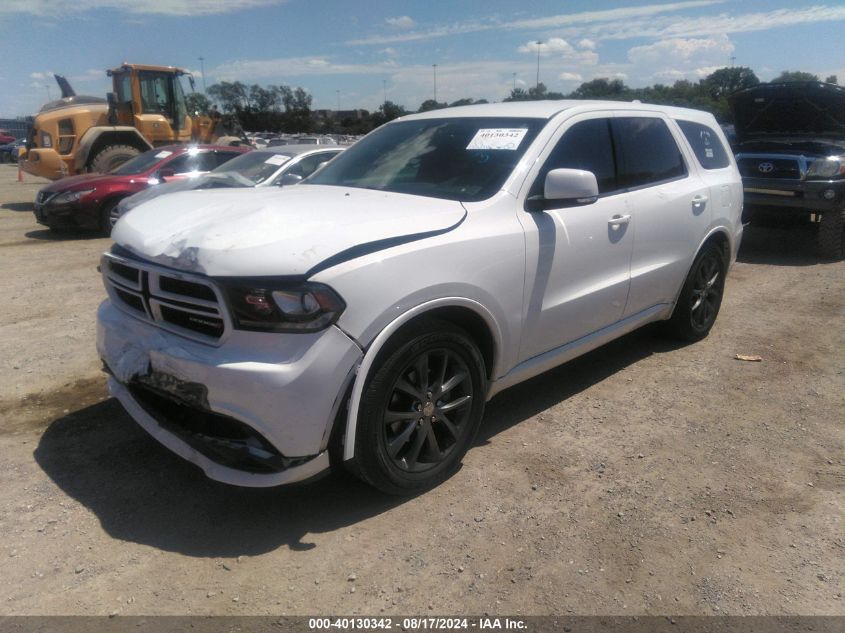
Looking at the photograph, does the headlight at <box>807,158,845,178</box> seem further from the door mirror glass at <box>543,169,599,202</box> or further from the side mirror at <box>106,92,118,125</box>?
the side mirror at <box>106,92,118,125</box>

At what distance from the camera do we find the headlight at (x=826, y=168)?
27.3ft

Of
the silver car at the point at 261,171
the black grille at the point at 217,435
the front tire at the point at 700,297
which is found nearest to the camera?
the black grille at the point at 217,435

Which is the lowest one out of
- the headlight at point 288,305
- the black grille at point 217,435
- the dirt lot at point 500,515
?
the dirt lot at point 500,515

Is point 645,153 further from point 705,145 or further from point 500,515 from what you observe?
point 500,515

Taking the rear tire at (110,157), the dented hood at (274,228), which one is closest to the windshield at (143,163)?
the rear tire at (110,157)

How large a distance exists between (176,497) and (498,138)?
2490mm

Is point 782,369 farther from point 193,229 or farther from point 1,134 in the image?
point 1,134

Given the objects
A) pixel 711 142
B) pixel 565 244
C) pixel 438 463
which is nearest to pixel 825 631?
pixel 438 463

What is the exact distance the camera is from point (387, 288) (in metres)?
2.68

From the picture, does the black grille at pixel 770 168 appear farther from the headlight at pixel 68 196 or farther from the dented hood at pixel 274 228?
the headlight at pixel 68 196

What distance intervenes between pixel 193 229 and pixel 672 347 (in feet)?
12.7

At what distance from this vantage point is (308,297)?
252 cm

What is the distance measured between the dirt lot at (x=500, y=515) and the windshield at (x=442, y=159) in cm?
143

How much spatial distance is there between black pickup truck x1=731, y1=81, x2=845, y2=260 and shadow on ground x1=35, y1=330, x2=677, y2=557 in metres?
6.57
